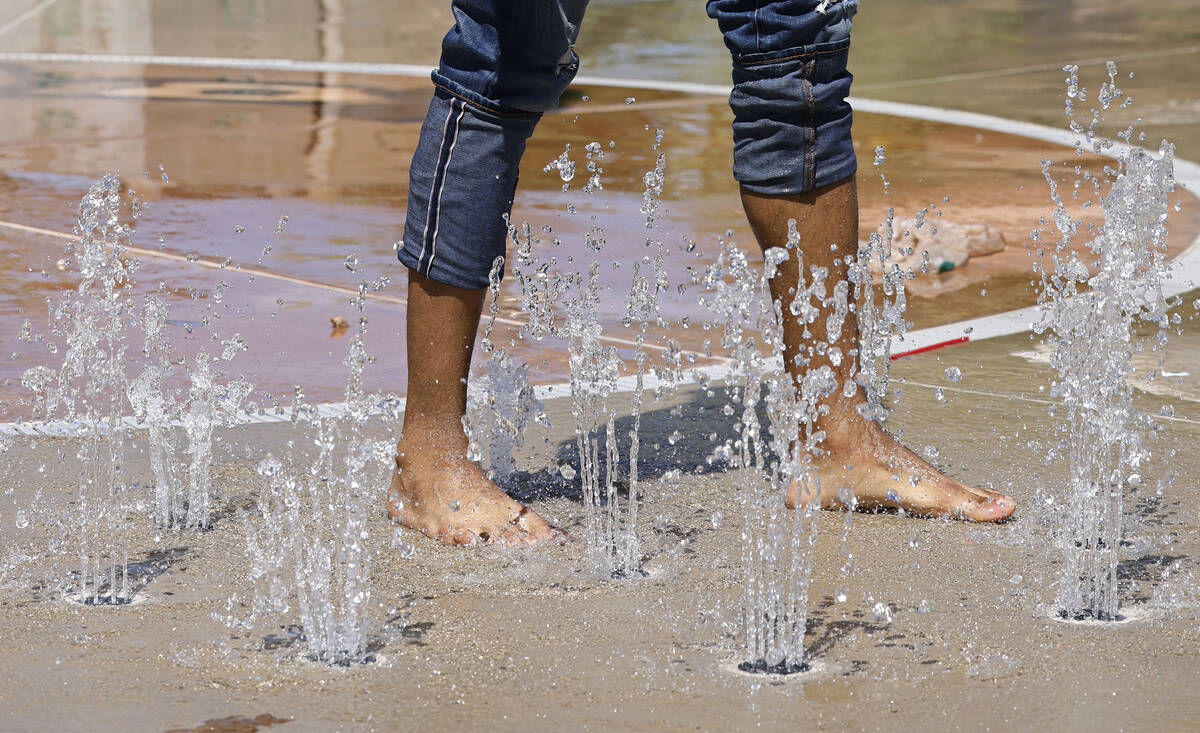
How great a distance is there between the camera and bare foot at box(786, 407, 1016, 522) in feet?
9.14

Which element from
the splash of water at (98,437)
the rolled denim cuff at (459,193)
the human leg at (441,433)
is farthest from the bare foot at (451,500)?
the splash of water at (98,437)

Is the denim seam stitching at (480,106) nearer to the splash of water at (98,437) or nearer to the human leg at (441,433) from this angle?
the human leg at (441,433)

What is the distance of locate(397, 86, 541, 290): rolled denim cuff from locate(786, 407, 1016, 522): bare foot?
642 mm

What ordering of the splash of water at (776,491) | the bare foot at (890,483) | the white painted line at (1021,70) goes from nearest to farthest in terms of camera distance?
the splash of water at (776,491) < the bare foot at (890,483) < the white painted line at (1021,70)

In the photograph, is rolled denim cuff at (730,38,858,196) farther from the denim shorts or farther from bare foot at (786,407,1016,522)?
bare foot at (786,407,1016,522)

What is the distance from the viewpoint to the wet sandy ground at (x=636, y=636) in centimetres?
200

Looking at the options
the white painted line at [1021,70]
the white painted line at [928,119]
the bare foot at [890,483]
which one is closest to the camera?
the bare foot at [890,483]

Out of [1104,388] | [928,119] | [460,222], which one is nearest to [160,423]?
[460,222]

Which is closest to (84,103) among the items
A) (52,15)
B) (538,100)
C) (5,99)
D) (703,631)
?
(5,99)

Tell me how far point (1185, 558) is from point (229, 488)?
5.02ft

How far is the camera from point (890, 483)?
9.28ft

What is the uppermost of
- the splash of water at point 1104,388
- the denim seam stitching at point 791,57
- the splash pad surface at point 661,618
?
the denim seam stitching at point 791,57

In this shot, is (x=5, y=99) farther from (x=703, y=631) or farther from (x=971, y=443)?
(x=703, y=631)

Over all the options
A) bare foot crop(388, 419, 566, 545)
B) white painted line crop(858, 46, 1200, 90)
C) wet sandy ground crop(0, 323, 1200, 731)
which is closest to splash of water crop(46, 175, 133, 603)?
wet sandy ground crop(0, 323, 1200, 731)
